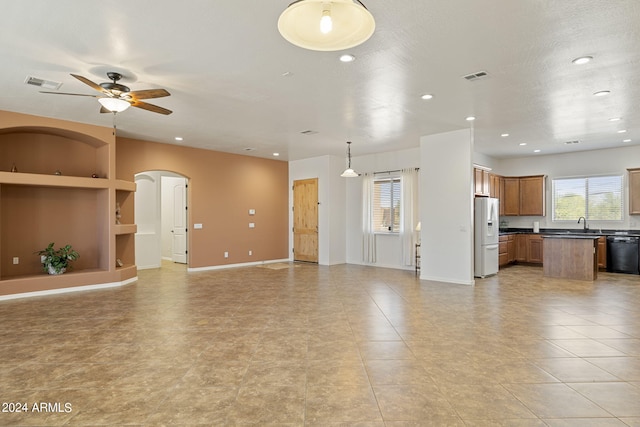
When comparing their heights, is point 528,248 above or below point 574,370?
above

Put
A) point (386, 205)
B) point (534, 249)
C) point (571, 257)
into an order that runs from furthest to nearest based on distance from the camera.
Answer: point (534, 249), point (386, 205), point (571, 257)

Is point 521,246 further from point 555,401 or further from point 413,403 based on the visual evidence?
point 413,403

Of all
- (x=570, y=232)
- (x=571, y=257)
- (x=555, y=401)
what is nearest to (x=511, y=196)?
(x=570, y=232)

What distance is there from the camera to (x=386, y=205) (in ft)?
30.4

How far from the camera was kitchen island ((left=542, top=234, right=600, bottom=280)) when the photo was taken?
24.3ft

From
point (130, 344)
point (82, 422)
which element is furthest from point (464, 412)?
point (130, 344)

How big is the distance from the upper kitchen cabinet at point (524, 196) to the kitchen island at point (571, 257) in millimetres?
2238

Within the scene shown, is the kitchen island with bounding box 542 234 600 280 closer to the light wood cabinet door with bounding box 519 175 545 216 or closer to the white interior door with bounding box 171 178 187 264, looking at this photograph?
the light wood cabinet door with bounding box 519 175 545 216

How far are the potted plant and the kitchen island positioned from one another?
378 inches

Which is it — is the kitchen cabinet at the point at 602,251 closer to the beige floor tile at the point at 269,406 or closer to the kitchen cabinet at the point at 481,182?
the kitchen cabinet at the point at 481,182

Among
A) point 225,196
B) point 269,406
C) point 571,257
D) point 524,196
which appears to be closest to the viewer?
point 269,406

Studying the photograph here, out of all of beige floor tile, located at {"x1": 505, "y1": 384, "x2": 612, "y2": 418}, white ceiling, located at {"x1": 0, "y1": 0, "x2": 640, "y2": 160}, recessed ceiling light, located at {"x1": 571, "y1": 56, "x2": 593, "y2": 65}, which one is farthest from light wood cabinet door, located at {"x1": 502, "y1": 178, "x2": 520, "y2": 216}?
beige floor tile, located at {"x1": 505, "y1": 384, "x2": 612, "y2": 418}

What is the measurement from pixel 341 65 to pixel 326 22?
7.04ft

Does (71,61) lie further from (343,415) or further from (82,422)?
(343,415)
